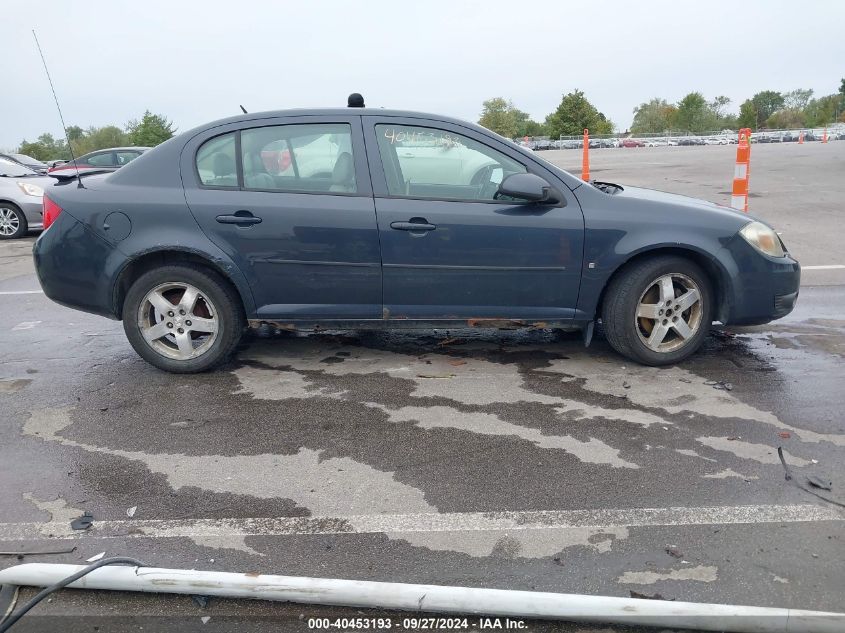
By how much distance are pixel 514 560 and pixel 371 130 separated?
296cm

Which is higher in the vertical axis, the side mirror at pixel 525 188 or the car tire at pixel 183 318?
the side mirror at pixel 525 188

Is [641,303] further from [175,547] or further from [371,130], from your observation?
[175,547]

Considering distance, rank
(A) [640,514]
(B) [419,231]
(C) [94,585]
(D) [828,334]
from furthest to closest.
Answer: (D) [828,334], (B) [419,231], (A) [640,514], (C) [94,585]

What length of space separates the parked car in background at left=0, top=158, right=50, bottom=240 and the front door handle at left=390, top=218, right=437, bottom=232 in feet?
31.6

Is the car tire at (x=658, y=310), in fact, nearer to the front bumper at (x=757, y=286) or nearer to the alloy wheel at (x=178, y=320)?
the front bumper at (x=757, y=286)

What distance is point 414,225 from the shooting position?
4590 mm

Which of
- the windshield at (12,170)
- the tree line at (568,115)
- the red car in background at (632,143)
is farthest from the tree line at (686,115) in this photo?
the windshield at (12,170)

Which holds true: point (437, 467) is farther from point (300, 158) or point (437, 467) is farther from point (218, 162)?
point (218, 162)

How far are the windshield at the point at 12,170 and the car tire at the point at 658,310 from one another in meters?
11.5

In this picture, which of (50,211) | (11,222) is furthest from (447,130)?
(11,222)

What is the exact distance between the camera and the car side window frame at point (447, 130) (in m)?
4.65

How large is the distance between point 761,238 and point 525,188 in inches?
63.5

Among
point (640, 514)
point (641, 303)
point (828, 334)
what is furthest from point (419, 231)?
point (828, 334)

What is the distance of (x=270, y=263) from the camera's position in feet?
15.3
